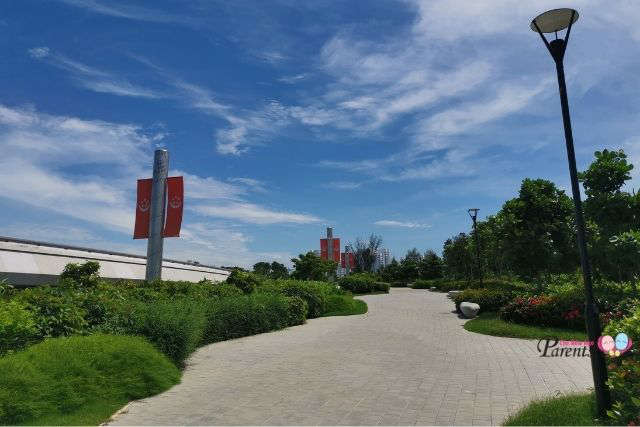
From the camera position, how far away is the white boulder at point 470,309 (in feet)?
62.7

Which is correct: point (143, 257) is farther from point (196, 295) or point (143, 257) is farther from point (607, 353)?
point (607, 353)

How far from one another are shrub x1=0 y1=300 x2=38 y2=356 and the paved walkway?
2.11m

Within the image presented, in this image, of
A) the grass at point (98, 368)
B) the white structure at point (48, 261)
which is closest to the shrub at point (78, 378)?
the grass at point (98, 368)

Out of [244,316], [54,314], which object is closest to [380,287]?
[244,316]

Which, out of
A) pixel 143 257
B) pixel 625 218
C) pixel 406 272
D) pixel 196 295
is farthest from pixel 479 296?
pixel 406 272

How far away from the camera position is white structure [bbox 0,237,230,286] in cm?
1393

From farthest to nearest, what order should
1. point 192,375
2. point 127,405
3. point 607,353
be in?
1. point 192,375
2. point 127,405
3. point 607,353

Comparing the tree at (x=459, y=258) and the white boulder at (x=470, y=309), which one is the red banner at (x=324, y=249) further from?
the white boulder at (x=470, y=309)

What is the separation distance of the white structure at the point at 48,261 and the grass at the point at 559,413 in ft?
44.2

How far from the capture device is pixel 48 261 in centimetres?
1566

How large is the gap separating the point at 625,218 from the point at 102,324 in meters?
14.3

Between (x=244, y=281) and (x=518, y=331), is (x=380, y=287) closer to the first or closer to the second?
(x=244, y=281)

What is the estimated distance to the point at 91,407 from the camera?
246 inches

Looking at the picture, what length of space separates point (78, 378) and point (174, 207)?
48.6 feet
